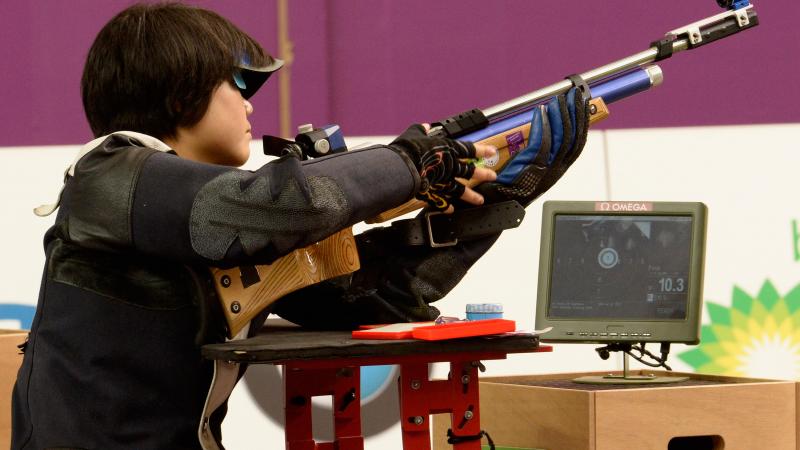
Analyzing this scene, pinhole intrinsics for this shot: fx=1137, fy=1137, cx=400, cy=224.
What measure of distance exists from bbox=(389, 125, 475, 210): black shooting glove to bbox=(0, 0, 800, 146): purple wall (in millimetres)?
1675

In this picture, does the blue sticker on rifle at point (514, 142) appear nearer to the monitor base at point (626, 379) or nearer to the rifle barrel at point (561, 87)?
the rifle barrel at point (561, 87)

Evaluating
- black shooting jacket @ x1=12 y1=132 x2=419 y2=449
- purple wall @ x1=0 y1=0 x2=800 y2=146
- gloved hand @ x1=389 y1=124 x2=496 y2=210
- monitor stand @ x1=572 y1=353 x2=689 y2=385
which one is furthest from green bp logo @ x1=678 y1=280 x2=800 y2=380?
black shooting jacket @ x1=12 y1=132 x2=419 y2=449

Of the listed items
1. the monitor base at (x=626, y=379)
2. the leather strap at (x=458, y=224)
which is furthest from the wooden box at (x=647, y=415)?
the leather strap at (x=458, y=224)

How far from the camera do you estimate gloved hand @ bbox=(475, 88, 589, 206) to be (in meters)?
1.69

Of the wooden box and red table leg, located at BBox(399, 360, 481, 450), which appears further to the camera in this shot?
the wooden box

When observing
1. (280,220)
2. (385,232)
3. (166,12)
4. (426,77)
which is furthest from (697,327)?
(426,77)

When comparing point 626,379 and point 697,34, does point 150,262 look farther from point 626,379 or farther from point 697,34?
point 697,34

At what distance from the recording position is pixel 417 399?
55.1 inches

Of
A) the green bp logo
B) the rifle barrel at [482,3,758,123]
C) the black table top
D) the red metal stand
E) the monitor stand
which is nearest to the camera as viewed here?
the black table top

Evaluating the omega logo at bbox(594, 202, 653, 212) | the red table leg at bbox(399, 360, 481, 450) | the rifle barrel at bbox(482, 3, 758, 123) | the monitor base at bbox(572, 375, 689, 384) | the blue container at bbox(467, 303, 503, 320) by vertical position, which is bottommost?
the monitor base at bbox(572, 375, 689, 384)

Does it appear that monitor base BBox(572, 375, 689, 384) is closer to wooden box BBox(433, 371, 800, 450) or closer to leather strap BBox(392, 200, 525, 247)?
wooden box BBox(433, 371, 800, 450)

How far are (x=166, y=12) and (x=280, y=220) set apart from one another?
419mm

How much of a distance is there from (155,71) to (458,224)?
1.70 feet

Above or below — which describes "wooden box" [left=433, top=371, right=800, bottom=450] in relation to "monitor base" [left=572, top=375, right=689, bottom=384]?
below
